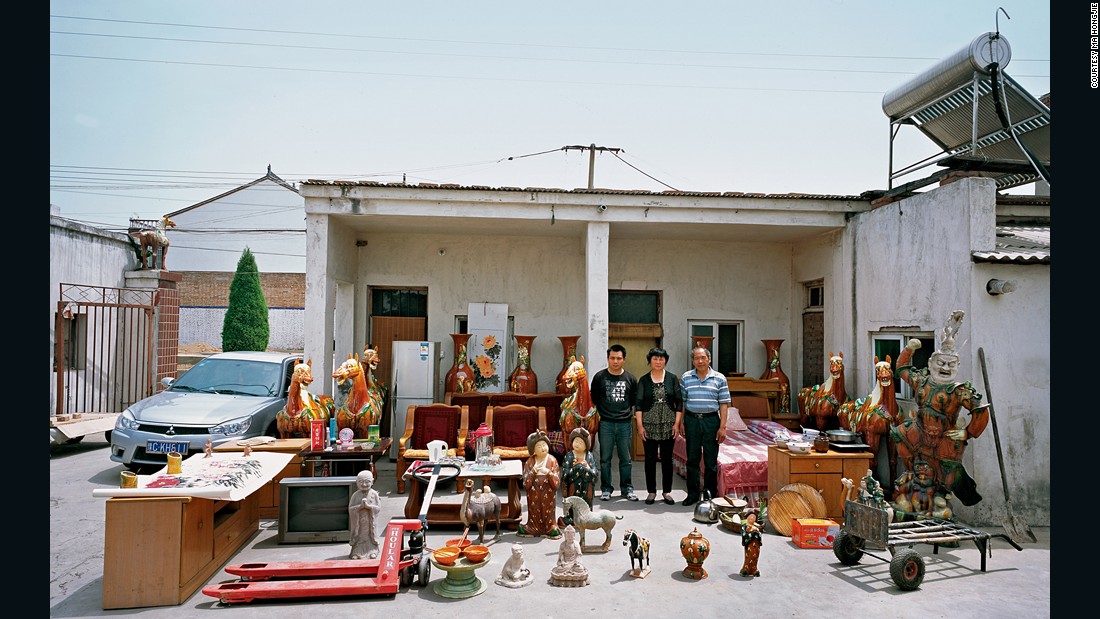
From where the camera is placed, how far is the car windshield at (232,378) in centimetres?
871

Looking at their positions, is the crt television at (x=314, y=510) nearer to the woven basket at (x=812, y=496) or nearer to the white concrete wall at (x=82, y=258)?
the woven basket at (x=812, y=496)

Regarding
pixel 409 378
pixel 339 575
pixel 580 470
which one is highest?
pixel 409 378

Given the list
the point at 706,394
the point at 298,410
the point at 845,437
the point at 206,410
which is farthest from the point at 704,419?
the point at 206,410

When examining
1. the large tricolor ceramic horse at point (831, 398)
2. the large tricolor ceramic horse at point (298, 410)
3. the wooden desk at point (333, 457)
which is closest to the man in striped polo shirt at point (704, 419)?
the large tricolor ceramic horse at point (831, 398)

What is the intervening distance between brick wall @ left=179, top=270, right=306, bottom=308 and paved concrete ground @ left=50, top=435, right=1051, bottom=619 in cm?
2497

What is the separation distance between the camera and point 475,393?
934 cm

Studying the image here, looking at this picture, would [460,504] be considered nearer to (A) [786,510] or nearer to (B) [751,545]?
(B) [751,545]

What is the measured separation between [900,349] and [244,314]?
24.2 m

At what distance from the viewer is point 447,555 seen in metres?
4.80

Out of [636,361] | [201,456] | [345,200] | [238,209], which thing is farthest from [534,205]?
[238,209]

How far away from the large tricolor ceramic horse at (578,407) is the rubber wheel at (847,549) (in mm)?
3103

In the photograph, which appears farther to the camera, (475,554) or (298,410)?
(298,410)

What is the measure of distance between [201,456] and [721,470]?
210 inches

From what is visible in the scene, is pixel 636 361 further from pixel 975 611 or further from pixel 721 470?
pixel 975 611
